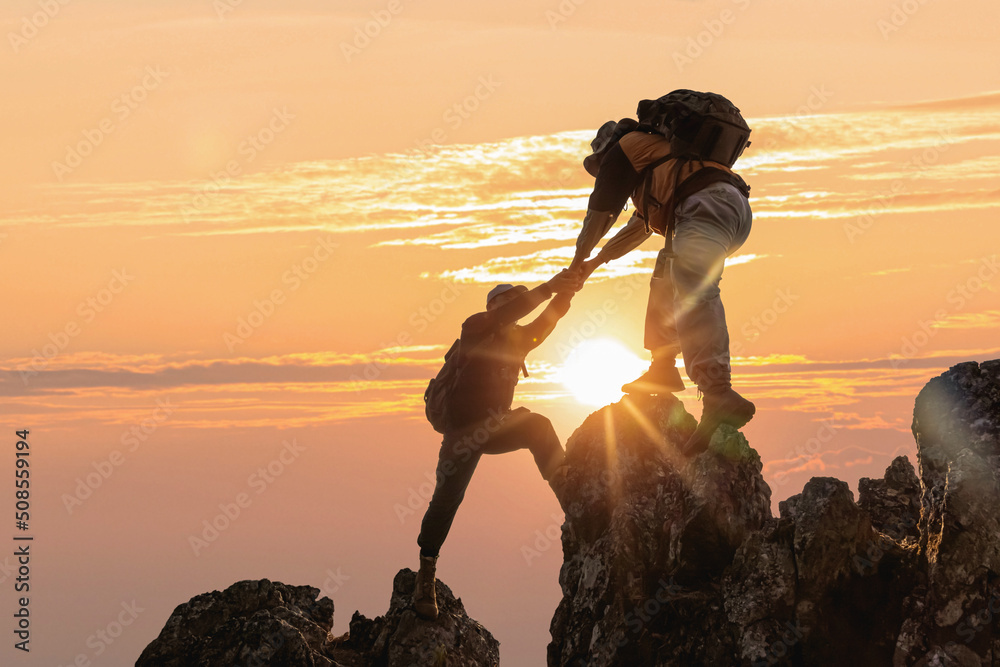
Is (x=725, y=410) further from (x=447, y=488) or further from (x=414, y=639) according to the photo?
(x=414, y=639)

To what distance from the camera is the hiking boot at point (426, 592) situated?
56.5 ft

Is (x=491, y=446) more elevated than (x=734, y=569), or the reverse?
(x=491, y=446)

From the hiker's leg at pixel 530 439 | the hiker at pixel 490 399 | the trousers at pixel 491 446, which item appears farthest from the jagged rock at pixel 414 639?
the hiker's leg at pixel 530 439

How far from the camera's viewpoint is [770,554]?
1378cm

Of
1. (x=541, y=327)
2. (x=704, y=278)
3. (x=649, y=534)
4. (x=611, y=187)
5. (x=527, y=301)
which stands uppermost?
(x=611, y=187)

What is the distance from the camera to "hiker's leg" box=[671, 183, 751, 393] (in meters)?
12.4

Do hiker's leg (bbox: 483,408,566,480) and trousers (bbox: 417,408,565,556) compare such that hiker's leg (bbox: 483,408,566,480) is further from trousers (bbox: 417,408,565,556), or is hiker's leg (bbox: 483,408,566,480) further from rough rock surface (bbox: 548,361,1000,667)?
rough rock surface (bbox: 548,361,1000,667)

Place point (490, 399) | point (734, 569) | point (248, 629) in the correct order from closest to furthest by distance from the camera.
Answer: point (734, 569) < point (490, 399) < point (248, 629)

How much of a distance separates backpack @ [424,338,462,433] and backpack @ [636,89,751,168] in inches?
197

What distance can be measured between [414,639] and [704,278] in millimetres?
8441

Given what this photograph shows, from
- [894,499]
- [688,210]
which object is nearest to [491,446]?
[688,210]

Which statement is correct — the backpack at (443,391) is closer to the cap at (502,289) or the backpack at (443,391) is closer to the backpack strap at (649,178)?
the cap at (502,289)

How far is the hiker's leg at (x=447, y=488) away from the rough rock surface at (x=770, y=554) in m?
1.76

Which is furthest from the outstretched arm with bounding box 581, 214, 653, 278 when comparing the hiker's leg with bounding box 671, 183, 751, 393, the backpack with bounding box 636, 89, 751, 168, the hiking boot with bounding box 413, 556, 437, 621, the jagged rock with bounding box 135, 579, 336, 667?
the jagged rock with bounding box 135, 579, 336, 667
